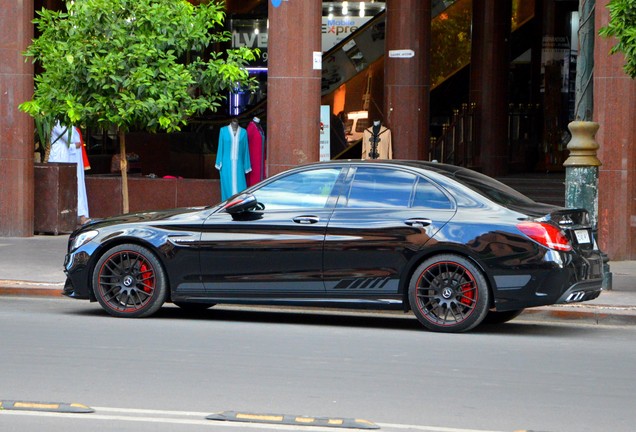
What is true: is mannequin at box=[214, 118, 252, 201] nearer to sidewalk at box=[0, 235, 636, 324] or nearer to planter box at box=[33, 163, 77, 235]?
planter box at box=[33, 163, 77, 235]

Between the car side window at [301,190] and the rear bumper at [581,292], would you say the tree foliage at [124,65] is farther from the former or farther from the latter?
the rear bumper at [581,292]

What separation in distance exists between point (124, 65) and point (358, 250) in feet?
15.4

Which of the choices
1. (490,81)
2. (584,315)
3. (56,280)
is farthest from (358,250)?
(490,81)

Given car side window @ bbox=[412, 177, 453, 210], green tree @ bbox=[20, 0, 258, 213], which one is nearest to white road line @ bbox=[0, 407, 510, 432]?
car side window @ bbox=[412, 177, 453, 210]

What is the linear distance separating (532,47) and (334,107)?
4936mm

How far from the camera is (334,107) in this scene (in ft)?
93.2

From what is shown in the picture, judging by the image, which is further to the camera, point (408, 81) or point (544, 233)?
point (408, 81)

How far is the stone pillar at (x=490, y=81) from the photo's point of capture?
25.9 metres

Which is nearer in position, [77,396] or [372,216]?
[77,396]

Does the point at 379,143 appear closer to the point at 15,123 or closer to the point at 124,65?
the point at 15,123

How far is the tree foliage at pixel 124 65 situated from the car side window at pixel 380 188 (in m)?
3.86

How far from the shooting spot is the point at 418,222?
10.8m

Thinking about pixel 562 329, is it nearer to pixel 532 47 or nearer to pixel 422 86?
pixel 422 86

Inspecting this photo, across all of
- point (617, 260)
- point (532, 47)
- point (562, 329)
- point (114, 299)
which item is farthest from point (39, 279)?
point (532, 47)
